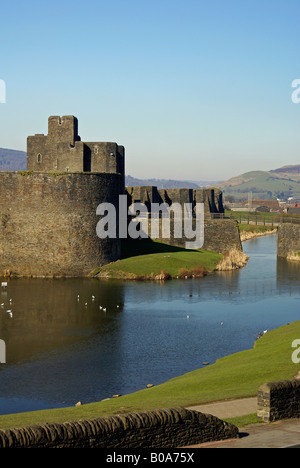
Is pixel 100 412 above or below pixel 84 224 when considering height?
below

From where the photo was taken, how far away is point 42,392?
77.7 ft

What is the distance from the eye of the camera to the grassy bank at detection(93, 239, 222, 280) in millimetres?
52031

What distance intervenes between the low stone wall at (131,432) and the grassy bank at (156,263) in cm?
3618

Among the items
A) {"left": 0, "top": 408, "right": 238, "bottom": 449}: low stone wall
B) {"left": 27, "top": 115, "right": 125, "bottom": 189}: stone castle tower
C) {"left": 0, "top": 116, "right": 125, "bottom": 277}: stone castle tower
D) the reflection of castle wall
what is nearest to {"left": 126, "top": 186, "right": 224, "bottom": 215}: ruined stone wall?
{"left": 27, "top": 115, "right": 125, "bottom": 189}: stone castle tower

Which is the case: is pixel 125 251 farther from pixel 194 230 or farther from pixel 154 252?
pixel 194 230

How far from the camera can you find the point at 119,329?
34.1 meters

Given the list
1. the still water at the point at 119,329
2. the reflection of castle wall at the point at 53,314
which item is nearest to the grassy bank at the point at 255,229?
the still water at the point at 119,329

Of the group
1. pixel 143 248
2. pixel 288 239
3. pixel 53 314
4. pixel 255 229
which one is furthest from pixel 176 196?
pixel 53 314

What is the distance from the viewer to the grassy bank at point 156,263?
5203 cm

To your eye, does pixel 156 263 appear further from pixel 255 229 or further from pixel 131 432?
pixel 255 229

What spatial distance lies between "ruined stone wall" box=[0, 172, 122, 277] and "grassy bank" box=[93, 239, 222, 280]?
2053 millimetres
